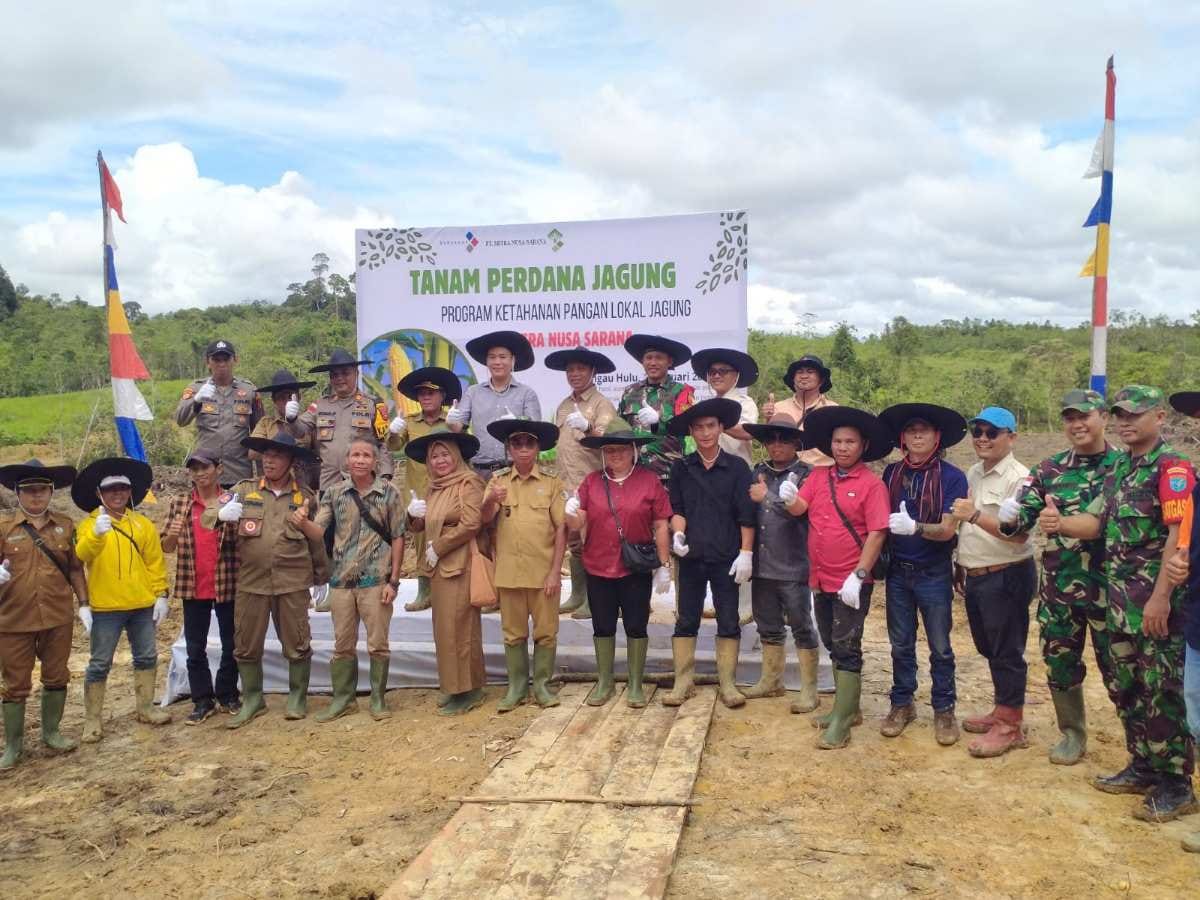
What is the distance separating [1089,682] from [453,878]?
525cm

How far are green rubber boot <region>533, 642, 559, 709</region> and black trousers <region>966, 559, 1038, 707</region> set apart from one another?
2775 mm

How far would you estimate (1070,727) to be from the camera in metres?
5.25

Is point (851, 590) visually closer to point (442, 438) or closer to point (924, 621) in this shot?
point (924, 621)

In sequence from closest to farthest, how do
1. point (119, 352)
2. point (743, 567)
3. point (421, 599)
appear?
point (743, 567)
point (421, 599)
point (119, 352)

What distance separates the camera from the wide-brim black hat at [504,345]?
7.00 m

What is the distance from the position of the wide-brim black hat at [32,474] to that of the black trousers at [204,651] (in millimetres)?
1208

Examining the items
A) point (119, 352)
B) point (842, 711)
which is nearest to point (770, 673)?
point (842, 711)

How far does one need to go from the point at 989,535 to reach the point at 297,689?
4.74 metres

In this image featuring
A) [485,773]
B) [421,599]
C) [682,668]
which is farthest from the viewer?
[421,599]

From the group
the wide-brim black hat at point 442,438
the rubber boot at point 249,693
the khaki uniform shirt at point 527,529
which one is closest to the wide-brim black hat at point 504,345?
the wide-brim black hat at point 442,438

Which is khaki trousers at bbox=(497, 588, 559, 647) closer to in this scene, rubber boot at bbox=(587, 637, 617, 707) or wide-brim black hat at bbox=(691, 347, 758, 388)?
rubber boot at bbox=(587, 637, 617, 707)

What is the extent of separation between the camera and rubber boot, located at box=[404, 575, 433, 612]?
7535mm

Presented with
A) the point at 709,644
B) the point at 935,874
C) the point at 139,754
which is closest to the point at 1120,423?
the point at 935,874

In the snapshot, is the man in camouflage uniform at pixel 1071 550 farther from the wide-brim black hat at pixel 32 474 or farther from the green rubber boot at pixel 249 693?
Result: the wide-brim black hat at pixel 32 474
